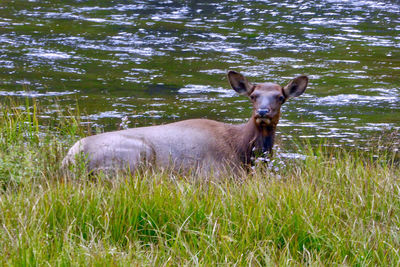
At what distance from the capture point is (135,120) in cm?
1238

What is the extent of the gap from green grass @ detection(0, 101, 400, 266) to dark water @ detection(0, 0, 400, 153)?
432 centimetres

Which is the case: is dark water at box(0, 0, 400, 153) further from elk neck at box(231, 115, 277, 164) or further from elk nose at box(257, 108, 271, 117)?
elk nose at box(257, 108, 271, 117)

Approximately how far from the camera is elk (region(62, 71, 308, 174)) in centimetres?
799

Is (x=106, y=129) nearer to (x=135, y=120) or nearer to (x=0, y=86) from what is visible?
(x=135, y=120)

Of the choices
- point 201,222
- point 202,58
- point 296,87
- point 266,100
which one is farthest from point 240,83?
point 202,58

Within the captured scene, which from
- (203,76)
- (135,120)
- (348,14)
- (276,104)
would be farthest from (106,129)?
(348,14)

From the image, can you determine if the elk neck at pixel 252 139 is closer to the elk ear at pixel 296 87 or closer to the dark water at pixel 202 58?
the elk ear at pixel 296 87

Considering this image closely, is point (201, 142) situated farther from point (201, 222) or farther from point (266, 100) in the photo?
point (201, 222)

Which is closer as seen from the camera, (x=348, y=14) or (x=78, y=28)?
(x=78, y=28)

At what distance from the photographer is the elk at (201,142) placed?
799 centimetres

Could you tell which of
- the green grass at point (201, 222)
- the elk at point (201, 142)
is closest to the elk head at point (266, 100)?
the elk at point (201, 142)

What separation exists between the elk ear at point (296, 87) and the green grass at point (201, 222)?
1.90m

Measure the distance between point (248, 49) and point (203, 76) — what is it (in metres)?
3.01

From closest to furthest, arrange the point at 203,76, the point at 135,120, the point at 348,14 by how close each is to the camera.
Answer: the point at 135,120, the point at 203,76, the point at 348,14
